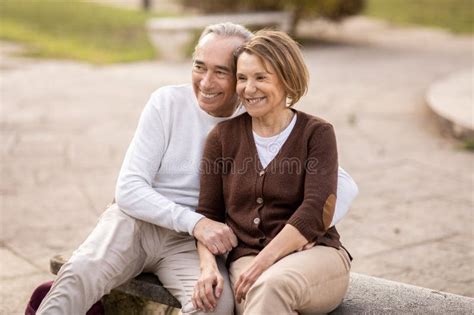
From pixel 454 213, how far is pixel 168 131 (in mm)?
2394

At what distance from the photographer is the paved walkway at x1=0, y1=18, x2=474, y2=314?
4.47m

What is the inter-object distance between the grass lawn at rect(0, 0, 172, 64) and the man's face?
7.19 metres

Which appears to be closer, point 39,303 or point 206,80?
point 206,80

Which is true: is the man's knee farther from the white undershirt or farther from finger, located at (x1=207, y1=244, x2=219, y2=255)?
the white undershirt

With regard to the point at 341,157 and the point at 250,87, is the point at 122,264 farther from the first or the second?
the point at 341,157

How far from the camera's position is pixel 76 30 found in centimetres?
1228

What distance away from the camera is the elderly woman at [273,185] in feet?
9.34

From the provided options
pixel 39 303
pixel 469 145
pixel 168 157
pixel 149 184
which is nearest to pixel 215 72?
pixel 168 157

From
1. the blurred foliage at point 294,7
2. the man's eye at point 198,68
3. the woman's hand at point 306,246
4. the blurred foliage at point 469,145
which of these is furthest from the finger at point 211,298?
the blurred foliage at point 294,7

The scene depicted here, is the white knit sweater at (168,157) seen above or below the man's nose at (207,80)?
below

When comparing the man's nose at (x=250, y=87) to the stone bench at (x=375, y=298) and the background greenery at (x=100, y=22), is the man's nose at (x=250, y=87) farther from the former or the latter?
the background greenery at (x=100, y=22)

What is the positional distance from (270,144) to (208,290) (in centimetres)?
54

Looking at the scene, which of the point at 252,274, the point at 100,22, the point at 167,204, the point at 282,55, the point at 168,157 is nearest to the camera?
the point at 252,274

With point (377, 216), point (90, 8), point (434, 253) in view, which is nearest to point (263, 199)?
point (434, 253)
